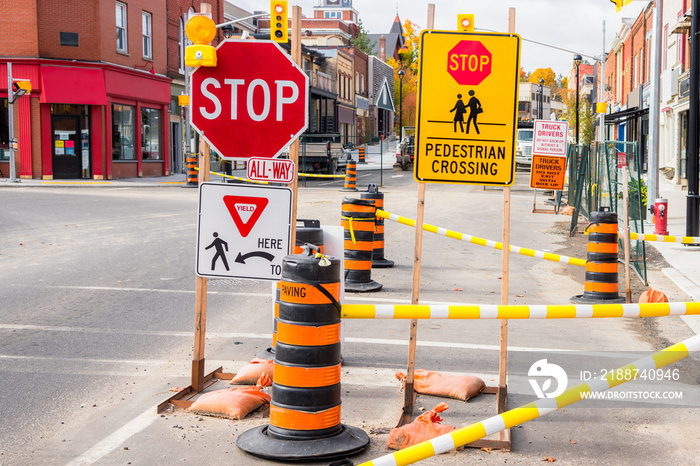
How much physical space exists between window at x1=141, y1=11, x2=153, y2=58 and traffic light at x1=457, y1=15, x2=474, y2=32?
35.3 m

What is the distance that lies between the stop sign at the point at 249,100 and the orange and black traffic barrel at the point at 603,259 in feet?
16.8

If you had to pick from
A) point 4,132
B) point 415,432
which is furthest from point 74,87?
point 415,432

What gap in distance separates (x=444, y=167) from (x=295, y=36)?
1490 millimetres

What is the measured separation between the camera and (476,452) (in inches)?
189

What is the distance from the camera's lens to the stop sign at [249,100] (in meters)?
5.73

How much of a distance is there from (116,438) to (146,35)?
36499mm

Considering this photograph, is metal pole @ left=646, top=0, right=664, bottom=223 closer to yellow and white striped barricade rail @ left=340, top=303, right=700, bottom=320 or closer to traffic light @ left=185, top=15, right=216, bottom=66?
yellow and white striped barricade rail @ left=340, top=303, right=700, bottom=320

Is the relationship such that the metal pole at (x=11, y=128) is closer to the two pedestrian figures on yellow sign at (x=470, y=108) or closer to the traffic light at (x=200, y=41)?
the traffic light at (x=200, y=41)

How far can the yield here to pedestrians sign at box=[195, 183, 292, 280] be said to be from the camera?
5766 millimetres

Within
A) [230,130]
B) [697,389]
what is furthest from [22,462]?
[697,389]

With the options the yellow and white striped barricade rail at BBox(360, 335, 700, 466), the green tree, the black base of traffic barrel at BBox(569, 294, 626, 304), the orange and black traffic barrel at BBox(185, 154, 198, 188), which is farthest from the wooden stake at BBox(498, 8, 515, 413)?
the green tree

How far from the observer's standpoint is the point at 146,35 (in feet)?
127

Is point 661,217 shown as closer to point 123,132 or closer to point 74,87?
point 74,87

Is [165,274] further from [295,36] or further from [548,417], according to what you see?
[548,417]
